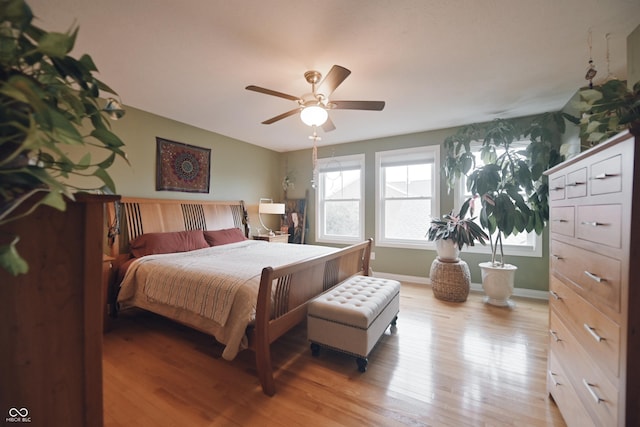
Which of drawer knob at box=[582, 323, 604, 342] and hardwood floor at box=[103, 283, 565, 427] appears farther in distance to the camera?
hardwood floor at box=[103, 283, 565, 427]

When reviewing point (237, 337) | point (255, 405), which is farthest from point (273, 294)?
point (255, 405)

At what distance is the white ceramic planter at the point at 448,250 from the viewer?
3.51m

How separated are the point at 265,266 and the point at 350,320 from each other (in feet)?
3.26

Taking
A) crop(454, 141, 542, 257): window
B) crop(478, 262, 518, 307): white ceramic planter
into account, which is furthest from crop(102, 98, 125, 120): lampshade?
crop(454, 141, 542, 257): window

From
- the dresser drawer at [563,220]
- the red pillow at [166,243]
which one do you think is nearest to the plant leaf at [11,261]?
the dresser drawer at [563,220]

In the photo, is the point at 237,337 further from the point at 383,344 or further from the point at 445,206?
the point at 445,206

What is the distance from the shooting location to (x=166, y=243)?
317 centimetres

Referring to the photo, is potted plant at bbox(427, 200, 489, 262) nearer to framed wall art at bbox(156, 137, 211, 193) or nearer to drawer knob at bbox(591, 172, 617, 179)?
drawer knob at bbox(591, 172, 617, 179)

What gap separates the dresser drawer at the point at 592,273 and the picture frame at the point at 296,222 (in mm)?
4282

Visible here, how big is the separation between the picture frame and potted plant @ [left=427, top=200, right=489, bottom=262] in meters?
2.65

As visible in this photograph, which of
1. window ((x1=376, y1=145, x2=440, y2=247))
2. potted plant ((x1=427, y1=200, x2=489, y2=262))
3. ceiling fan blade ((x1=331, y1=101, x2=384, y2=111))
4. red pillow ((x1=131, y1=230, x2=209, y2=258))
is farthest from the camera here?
window ((x1=376, y1=145, x2=440, y2=247))

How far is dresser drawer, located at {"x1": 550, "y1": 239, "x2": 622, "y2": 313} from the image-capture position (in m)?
1.03

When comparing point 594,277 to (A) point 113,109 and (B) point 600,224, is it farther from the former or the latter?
(A) point 113,109

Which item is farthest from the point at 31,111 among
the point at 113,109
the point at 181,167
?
the point at 181,167
